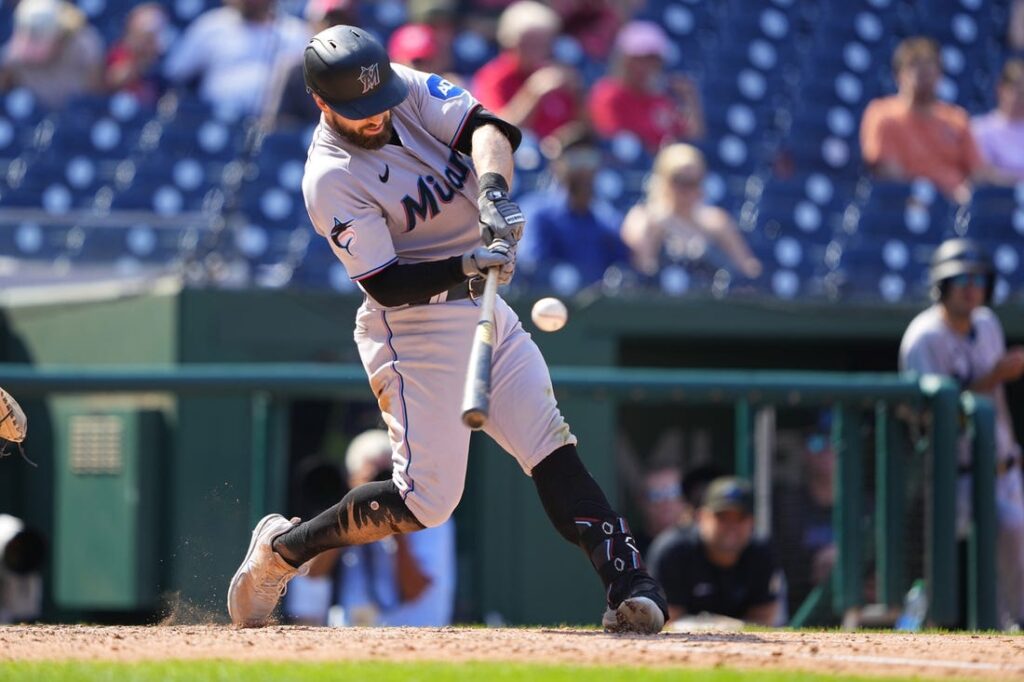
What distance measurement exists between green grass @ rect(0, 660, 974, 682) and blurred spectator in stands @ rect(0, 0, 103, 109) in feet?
19.5

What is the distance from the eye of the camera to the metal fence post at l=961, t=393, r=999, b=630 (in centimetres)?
696

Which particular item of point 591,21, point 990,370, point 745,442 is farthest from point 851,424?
point 591,21

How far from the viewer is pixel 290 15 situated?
9.79 meters

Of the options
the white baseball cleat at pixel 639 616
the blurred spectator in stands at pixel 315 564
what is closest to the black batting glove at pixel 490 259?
the white baseball cleat at pixel 639 616

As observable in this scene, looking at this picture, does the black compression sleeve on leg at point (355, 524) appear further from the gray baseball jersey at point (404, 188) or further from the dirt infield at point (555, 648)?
the gray baseball jersey at point (404, 188)

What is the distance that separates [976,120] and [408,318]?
283 inches

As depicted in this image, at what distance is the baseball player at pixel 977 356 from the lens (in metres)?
7.34

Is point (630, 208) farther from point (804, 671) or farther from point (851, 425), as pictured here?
point (804, 671)

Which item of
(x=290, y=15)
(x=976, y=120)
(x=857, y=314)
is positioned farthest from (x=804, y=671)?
(x=976, y=120)

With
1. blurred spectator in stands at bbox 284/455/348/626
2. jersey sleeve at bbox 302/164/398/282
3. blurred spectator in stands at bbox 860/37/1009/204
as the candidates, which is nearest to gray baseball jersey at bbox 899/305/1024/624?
blurred spectator in stands at bbox 284/455/348/626

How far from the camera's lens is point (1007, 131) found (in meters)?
10.6

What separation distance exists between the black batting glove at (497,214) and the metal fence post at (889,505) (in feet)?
11.1

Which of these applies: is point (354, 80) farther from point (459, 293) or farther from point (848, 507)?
point (848, 507)

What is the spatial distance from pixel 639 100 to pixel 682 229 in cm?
147
